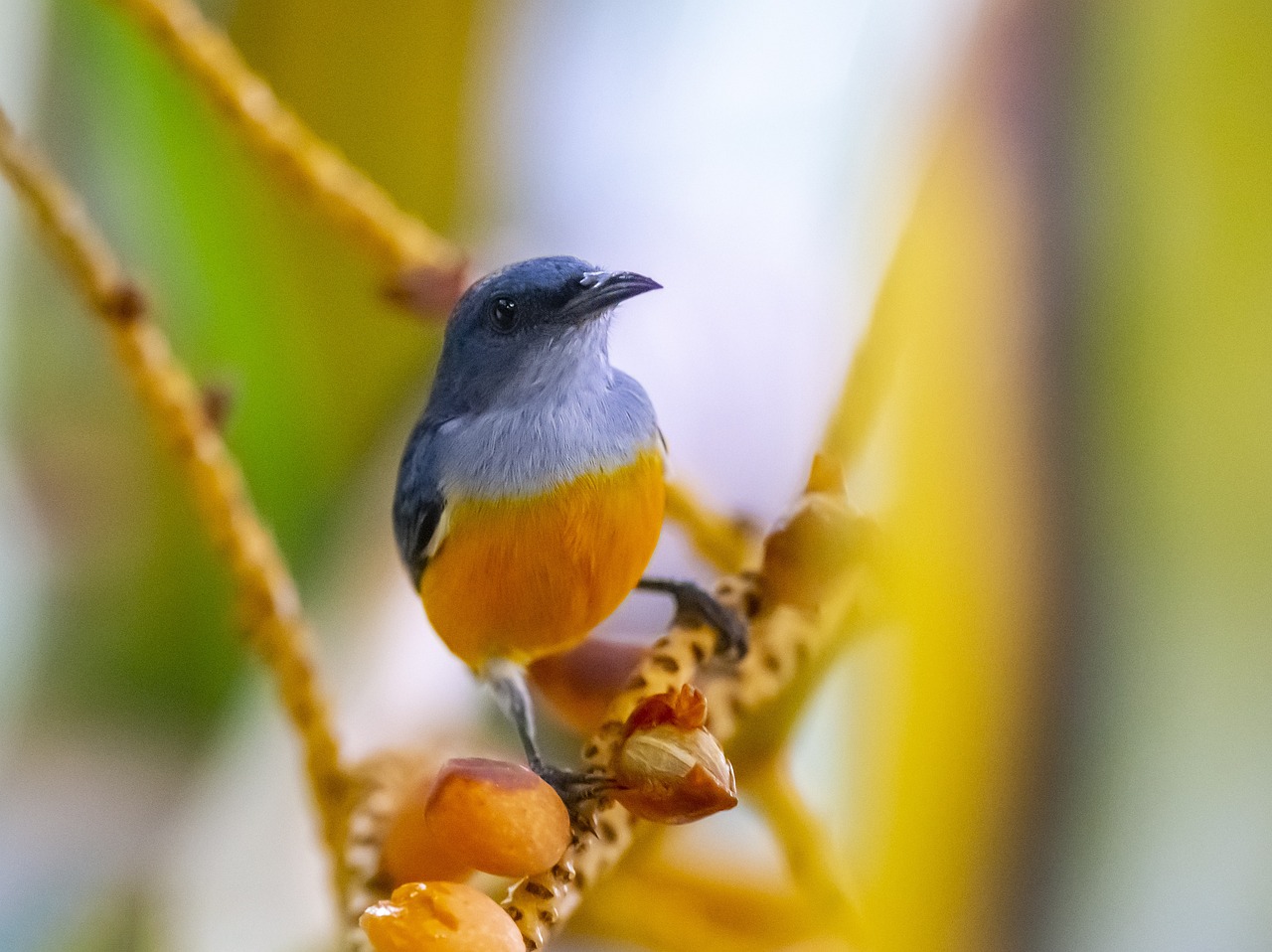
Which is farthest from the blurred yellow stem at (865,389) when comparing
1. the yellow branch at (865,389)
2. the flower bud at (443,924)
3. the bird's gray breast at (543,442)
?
the flower bud at (443,924)

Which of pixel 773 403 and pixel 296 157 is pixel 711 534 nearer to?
pixel 773 403

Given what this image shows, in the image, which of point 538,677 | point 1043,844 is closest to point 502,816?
point 538,677

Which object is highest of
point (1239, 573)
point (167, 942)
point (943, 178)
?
point (943, 178)

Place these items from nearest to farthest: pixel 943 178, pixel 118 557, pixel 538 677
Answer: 1. pixel 538 677
2. pixel 943 178
3. pixel 118 557

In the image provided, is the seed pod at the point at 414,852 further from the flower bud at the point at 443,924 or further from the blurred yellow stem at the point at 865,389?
the blurred yellow stem at the point at 865,389

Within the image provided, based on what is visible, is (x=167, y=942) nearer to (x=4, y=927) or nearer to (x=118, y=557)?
(x=4, y=927)

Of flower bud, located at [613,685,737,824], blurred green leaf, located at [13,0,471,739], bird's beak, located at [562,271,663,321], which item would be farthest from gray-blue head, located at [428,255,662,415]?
blurred green leaf, located at [13,0,471,739]
